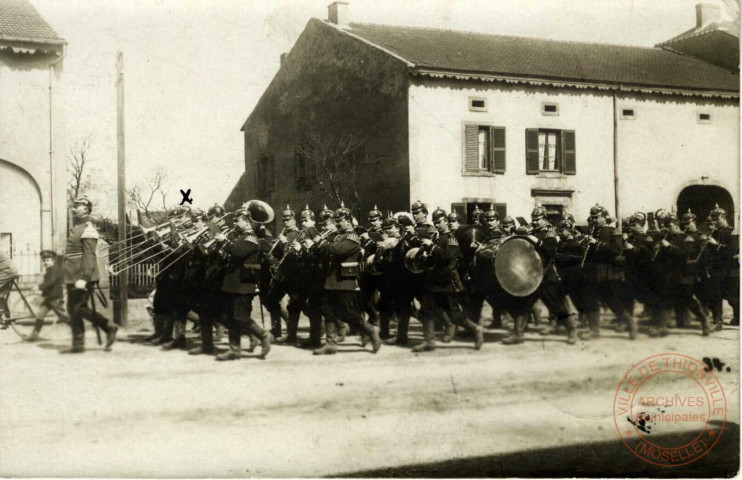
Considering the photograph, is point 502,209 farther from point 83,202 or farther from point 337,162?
point 83,202

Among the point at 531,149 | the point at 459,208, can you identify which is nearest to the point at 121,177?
the point at 459,208

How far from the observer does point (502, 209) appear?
8477mm

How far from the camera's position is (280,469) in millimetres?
5594

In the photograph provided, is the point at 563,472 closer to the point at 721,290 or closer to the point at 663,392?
the point at 663,392

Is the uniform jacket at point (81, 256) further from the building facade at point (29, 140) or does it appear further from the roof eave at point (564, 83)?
the roof eave at point (564, 83)

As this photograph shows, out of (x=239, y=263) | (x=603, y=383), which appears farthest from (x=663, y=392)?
(x=239, y=263)

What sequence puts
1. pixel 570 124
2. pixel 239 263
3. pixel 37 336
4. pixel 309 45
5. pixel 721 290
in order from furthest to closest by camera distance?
pixel 570 124
pixel 309 45
pixel 721 290
pixel 239 263
pixel 37 336

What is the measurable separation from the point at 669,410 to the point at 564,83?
505cm

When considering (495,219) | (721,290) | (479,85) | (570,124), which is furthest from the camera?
(479,85)

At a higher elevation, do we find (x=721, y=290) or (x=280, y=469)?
(x=721, y=290)

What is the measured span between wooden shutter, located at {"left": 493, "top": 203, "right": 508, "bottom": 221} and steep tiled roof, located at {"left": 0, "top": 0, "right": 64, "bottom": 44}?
4948 millimetres

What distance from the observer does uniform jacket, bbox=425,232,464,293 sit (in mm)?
6773

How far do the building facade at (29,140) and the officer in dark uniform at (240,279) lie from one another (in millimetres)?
1371

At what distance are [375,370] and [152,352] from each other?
195 centimetres
